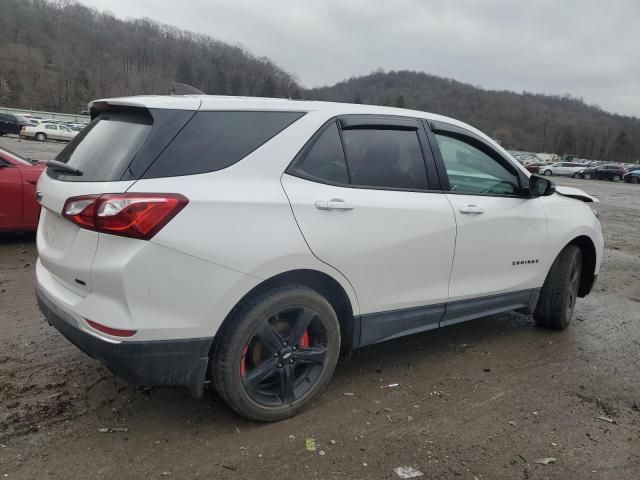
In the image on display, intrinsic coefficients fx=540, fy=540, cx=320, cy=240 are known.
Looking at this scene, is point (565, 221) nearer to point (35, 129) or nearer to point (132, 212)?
point (132, 212)

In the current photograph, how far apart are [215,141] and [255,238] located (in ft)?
1.82

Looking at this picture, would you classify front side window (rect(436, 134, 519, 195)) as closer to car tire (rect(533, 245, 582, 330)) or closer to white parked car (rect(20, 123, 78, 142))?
car tire (rect(533, 245, 582, 330))

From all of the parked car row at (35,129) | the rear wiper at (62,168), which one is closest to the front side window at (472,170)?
the rear wiper at (62,168)

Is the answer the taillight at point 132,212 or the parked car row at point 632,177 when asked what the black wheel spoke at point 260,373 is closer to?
the taillight at point 132,212

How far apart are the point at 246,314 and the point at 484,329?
281cm

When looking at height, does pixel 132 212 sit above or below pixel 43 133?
above

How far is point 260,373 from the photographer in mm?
2906

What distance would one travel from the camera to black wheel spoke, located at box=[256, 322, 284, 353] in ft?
9.32

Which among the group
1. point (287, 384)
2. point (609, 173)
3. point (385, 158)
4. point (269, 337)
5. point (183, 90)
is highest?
point (183, 90)

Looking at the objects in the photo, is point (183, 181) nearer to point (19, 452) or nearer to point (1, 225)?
point (19, 452)

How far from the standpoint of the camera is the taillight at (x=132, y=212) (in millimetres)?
2457

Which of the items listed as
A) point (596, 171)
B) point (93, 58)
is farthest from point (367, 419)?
point (93, 58)

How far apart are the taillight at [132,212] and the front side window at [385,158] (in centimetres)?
114

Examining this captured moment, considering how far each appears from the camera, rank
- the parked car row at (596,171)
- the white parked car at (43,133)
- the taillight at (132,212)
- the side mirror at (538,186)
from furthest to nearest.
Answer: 1. the parked car row at (596,171)
2. the white parked car at (43,133)
3. the side mirror at (538,186)
4. the taillight at (132,212)
